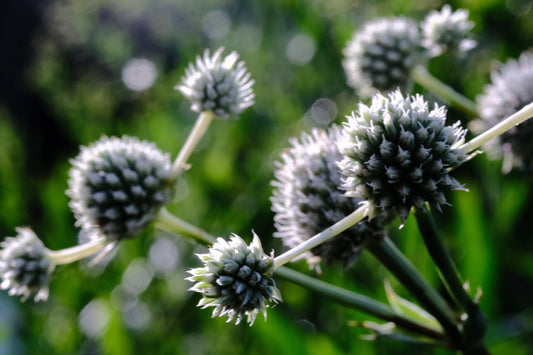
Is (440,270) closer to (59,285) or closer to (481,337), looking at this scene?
(481,337)

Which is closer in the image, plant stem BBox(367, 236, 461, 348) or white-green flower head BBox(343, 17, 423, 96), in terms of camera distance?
plant stem BBox(367, 236, 461, 348)

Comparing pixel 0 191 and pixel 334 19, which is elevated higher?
pixel 334 19

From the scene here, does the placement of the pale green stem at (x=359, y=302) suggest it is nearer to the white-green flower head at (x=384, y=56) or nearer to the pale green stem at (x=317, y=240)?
the pale green stem at (x=317, y=240)

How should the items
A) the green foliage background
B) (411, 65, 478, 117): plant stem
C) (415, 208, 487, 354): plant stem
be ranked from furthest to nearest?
the green foliage background
(411, 65, 478, 117): plant stem
(415, 208, 487, 354): plant stem

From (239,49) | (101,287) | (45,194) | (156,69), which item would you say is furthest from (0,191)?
(239,49)

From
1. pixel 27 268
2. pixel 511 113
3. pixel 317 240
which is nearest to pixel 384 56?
pixel 511 113

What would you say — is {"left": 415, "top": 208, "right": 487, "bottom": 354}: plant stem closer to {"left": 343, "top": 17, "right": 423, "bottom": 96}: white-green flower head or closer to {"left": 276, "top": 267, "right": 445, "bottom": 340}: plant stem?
{"left": 276, "top": 267, "right": 445, "bottom": 340}: plant stem

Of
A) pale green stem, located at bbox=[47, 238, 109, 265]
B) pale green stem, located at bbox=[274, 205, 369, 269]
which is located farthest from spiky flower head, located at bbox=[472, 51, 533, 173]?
pale green stem, located at bbox=[47, 238, 109, 265]
